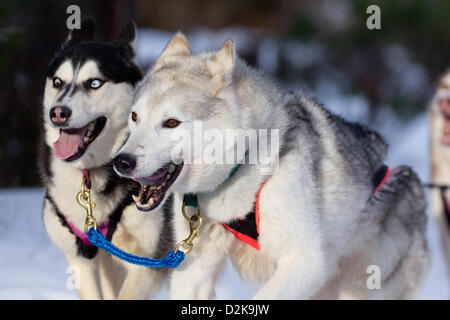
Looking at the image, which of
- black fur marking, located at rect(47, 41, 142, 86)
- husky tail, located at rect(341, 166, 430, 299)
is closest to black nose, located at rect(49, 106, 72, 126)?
black fur marking, located at rect(47, 41, 142, 86)

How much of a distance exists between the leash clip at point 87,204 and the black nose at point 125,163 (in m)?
0.67

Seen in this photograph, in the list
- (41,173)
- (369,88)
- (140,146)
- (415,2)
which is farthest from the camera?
(415,2)

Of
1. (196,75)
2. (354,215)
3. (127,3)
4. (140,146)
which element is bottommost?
(354,215)

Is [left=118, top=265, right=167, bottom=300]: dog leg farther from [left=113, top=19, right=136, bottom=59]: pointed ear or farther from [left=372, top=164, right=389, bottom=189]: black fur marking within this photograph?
[left=372, top=164, right=389, bottom=189]: black fur marking

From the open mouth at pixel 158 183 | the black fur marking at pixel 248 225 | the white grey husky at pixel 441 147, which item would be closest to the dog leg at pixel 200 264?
the black fur marking at pixel 248 225

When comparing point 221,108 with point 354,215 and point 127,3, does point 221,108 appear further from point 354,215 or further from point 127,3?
point 127,3

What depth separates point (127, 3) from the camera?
564 centimetres

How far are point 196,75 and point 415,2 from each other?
911 centimetres

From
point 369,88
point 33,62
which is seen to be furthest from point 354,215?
point 369,88

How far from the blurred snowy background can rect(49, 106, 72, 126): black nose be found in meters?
1.05

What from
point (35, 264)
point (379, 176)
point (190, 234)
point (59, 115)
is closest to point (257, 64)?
point (35, 264)

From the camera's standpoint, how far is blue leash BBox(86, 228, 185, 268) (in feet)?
8.84

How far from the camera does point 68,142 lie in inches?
115
